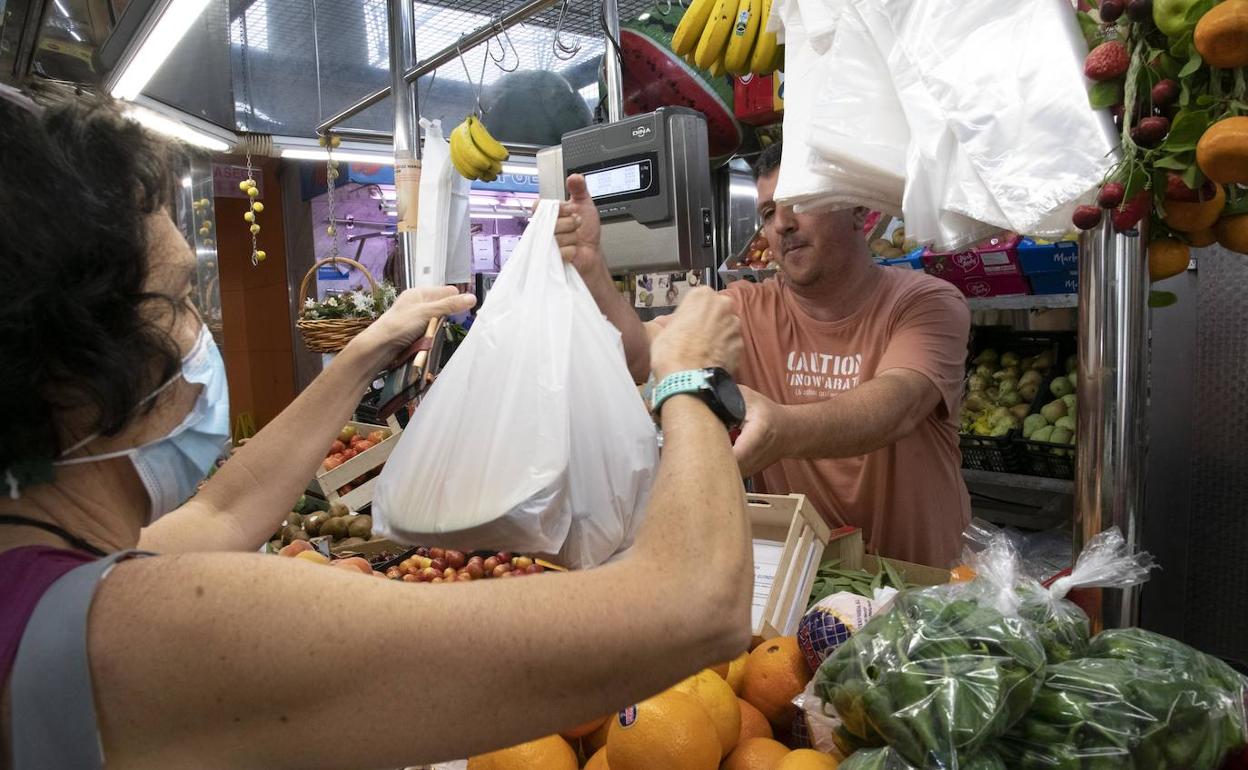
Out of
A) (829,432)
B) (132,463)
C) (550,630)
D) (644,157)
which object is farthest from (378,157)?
(550,630)

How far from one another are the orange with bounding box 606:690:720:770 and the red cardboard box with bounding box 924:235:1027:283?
2.26 m

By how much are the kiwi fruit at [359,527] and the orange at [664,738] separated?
5.98 feet

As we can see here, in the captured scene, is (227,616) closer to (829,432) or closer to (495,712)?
(495,712)

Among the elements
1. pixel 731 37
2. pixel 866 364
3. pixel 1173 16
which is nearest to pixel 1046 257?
pixel 866 364

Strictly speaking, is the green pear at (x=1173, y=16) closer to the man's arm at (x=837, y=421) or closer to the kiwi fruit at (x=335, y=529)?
the man's arm at (x=837, y=421)

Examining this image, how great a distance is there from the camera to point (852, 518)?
7.38 ft

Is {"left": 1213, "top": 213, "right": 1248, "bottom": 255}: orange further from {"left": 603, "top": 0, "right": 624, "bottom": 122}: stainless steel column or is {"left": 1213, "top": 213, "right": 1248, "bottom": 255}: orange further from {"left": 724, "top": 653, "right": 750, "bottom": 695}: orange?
{"left": 603, "top": 0, "right": 624, "bottom": 122}: stainless steel column

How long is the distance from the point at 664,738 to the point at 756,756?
17 cm

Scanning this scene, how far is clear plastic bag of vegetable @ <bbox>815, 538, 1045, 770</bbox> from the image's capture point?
0.92 meters

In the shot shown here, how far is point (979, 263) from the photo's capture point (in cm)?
311

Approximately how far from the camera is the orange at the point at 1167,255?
46.0 inches

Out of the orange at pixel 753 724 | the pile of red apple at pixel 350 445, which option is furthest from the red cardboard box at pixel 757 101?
the orange at pixel 753 724

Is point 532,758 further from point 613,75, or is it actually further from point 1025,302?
point 1025,302

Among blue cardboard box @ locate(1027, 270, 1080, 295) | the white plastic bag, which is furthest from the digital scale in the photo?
blue cardboard box @ locate(1027, 270, 1080, 295)
